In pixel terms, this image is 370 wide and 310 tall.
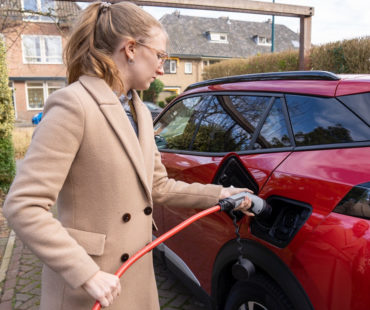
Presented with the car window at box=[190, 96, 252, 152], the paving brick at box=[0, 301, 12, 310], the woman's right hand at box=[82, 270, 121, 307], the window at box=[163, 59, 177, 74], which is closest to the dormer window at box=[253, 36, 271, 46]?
the window at box=[163, 59, 177, 74]

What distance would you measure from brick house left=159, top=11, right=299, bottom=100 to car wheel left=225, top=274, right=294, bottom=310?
3149cm

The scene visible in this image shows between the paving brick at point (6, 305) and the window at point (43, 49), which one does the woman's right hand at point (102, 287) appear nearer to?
the paving brick at point (6, 305)

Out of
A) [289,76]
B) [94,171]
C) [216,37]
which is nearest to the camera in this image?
[94,171]

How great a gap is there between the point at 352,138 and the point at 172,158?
1629mm

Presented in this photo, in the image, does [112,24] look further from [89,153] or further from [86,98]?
[89,153]

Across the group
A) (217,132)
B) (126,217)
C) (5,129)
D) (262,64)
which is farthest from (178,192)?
(262,64)

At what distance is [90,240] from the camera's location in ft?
4.42

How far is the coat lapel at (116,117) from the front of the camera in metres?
1.33

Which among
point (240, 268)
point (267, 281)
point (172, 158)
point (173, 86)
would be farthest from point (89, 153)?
point (173, 86)

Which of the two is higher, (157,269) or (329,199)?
(329,199)

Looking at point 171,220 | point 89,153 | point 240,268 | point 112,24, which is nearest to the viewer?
point 89,153

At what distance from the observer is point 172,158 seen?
3.00 meters

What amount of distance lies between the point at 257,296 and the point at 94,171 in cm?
116

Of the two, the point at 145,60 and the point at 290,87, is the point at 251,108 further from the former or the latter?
the point at 145,60
